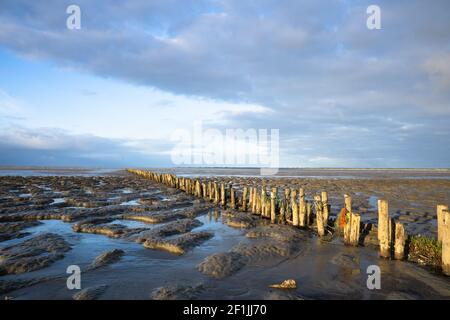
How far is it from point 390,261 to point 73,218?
1411 cm

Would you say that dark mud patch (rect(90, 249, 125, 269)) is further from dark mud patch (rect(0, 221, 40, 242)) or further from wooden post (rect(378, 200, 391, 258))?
wooden post (rect(378, 200, 391, 258))

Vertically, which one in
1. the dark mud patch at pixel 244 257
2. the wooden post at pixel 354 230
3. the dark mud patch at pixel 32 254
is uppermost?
the wooden post at pixel 354 230

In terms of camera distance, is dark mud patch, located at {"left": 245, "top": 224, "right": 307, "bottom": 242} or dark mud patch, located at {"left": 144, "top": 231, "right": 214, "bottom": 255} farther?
dark mud patch, located at {"left": 245, "top": 224, "right": 307, "bottom": 242}

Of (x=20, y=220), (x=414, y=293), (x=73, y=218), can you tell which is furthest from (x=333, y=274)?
(x=20, y=220)

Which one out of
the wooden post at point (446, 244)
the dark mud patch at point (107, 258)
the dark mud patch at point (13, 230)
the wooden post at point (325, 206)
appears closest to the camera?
the wooden post at point (446, 244)

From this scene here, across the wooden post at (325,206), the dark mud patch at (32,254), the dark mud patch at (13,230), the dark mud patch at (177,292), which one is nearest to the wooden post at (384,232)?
the wooden post at (325,206)

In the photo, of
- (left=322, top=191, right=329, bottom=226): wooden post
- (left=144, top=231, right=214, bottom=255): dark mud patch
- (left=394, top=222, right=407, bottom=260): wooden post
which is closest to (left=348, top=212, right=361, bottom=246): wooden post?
(left=394, top=222, right=407, bottom=260): wooden post

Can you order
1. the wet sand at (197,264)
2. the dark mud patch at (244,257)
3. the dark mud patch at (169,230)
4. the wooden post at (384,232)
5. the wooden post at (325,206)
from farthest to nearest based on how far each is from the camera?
the wooden post at (325,206) < the dark mud patch at (169,230) < the wooden post at (384,232) < the dark mud patch at (244,257) < the wet sand at (197,264)

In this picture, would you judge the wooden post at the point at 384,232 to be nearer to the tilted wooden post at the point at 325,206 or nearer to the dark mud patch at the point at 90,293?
the tilted wooden post at the point at 325,206

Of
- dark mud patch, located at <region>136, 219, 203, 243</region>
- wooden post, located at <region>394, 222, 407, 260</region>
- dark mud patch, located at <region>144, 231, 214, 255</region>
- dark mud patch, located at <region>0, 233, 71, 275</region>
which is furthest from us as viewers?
dark mud patch, located at <region>136, 219, 203, 243</region>
